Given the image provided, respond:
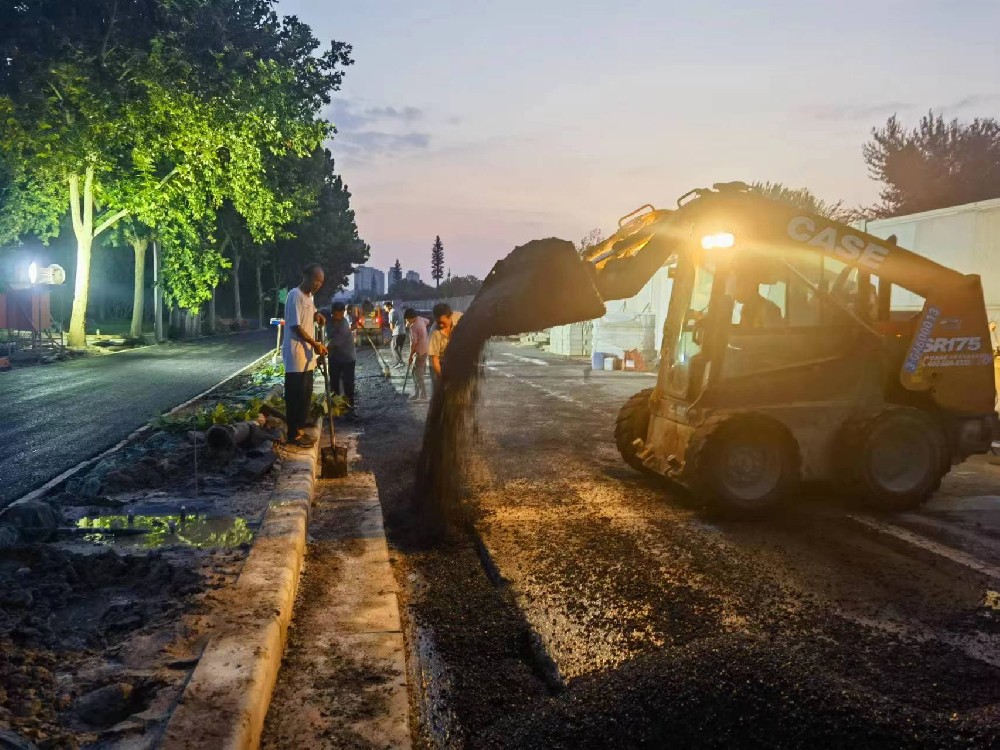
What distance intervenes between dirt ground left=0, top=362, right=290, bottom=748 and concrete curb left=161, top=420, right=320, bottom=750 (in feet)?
0.36

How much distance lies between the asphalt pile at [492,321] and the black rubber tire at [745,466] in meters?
1.46

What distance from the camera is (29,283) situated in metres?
26.4

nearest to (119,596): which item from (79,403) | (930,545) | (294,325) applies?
(294,325)

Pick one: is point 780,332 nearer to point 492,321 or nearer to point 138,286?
point 492,321

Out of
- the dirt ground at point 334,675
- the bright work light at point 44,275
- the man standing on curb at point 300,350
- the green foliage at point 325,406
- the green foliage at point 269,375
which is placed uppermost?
the bright work light at point 44,275

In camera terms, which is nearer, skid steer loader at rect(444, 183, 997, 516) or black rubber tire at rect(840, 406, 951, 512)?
skid steer loader at rect(444, 183, 997, 516)

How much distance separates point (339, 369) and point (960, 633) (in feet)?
31.4

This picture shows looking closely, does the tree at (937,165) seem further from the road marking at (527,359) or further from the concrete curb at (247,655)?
the concrete curb at (247,655)

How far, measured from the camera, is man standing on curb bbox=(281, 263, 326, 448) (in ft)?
27.3

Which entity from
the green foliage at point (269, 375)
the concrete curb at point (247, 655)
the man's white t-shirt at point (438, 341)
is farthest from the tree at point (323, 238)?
the concrete curb at point (247, 655)

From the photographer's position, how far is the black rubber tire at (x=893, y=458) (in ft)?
21.9

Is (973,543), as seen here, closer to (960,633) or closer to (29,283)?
(960,633)

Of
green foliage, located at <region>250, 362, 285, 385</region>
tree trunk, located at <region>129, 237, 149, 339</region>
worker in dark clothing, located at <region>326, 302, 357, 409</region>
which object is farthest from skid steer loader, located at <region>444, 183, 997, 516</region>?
tree trunk, located at <region>129, 237, 149, 339</region>

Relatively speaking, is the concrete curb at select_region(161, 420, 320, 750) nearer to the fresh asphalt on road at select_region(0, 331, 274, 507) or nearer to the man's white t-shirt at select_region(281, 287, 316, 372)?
the fresh asphalt on road at select_region(0, 331, 274, 507)
